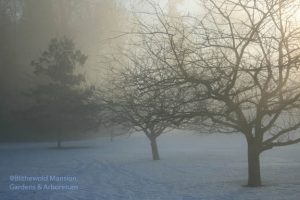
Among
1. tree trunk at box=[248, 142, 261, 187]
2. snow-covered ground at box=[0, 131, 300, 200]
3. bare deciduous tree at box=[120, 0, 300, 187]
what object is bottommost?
snow-covered ground at box=[0, 131, 300, 200]

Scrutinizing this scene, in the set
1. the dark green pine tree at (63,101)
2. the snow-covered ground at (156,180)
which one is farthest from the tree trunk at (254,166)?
the dark green pine tree at (63,101)

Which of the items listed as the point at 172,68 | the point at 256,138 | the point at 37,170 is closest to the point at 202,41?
the point at 172,68

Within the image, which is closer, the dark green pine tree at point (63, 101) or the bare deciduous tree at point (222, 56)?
the bare deciduous tree at point (222, 56)

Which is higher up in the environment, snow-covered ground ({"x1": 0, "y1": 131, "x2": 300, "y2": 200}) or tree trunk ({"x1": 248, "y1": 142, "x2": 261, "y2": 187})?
tree trunk ({"x1": 248, "y1": 142, "x2": 261, "y2": 187})

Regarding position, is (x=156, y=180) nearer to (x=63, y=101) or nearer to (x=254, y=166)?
(x=254, y=166)

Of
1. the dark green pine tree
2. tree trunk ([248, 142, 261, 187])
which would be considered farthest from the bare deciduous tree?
the dark green pine tree

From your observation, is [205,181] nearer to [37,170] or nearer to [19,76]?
[37,170]

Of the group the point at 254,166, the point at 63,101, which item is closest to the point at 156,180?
the point at 254,166

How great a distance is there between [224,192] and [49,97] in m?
25.2

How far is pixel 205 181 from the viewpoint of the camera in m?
15.2

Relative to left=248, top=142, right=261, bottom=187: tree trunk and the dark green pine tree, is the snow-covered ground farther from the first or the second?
the dark green pine tree

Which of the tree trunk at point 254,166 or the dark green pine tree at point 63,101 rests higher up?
the dark green pine tree at point 63,101

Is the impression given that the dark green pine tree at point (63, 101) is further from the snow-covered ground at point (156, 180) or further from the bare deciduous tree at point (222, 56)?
the bare deciduous tree at point (222, 56)

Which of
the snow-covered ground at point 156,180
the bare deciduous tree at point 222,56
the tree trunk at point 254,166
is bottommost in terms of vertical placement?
the snow-covered ground at point 156,180
